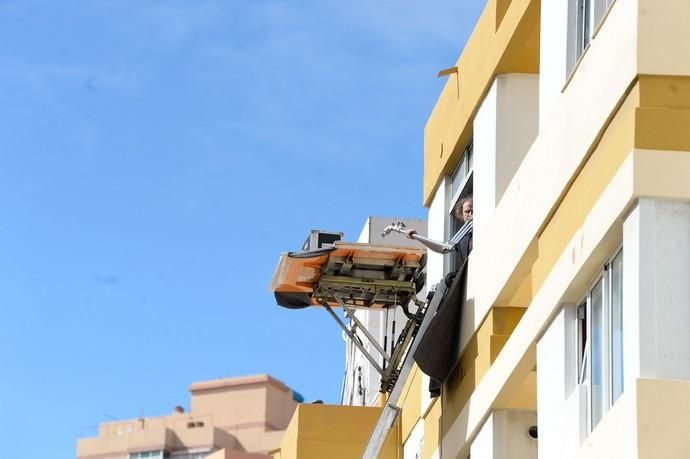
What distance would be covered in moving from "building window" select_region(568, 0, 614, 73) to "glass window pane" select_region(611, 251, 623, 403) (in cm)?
298

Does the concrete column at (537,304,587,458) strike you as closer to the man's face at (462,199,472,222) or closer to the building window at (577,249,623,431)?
the building window at (577,249,623,431)

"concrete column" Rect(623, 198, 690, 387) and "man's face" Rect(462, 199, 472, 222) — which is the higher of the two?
"man's face" Rect(462, 199, 472, 222)

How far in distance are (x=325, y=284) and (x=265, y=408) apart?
230 ft

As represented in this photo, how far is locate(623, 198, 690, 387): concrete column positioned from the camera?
1521 centimetres

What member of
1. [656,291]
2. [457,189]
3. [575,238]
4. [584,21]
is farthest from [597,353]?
[457,189]

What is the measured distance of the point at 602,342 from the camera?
16.5 m

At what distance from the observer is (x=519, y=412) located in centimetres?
2012

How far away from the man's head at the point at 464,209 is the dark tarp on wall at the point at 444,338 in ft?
3.61

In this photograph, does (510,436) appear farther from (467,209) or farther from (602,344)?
(467,209)

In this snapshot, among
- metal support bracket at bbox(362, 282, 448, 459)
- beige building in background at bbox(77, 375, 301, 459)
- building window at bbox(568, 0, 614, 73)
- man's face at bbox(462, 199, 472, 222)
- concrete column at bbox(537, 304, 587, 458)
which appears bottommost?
concrete column at bbox(537, 304, 587, 458)

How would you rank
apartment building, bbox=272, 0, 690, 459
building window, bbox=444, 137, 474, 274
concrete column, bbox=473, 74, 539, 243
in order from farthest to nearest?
building window, bbox=444, 137, 474, 274, concrete column, bbox=473, 74, 539, 243, apartment building, bbox=272, 0, 690, 459

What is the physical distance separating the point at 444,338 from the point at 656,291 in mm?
7107

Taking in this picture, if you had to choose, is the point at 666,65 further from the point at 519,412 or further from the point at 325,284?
the point at 325,284

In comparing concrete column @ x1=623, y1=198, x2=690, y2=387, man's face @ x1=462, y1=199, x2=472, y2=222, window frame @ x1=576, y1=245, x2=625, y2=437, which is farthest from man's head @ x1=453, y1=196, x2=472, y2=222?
concrete column @ x1=623, y1=198, x2=690, y2=387
